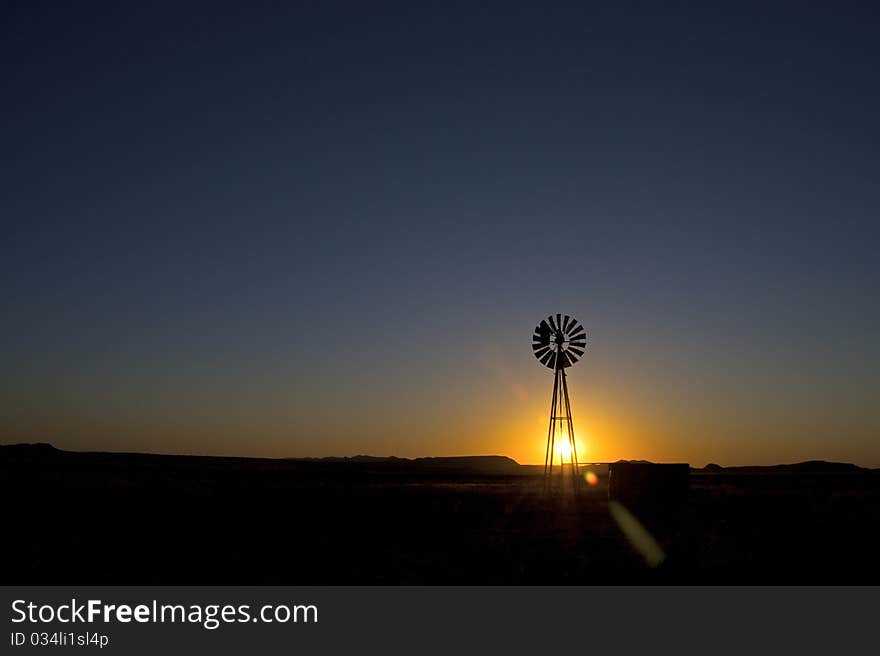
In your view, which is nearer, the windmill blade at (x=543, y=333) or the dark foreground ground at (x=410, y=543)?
the dark foreground ground at (x=410, y=543)

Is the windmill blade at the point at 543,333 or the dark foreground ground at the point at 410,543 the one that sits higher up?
the windmill blade at the point at 543,333

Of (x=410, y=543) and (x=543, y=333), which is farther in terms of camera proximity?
(x=543, y=333)

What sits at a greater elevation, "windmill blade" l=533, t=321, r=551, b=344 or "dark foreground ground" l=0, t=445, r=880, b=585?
"windmill blade" l=533, t=321, r=551, b=344

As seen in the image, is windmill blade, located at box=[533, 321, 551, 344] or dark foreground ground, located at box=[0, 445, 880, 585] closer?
dark foreground ground, located at box=[0, 445, 880, 585]

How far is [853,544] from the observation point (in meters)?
18.5
